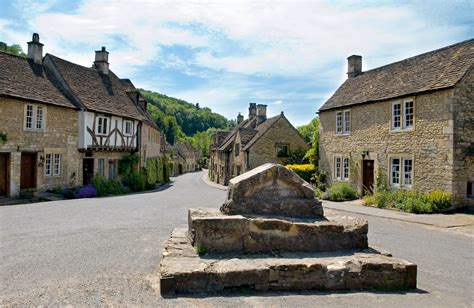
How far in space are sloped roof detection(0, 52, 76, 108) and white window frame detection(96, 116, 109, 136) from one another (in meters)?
2.44

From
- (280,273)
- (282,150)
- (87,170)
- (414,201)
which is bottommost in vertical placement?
(280,273)

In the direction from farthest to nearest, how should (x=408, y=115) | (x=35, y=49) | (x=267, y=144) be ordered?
(x=267, y=144)
(x=35, y=49)
(x=408, y=115)

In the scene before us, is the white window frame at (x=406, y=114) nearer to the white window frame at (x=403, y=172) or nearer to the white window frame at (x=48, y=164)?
the white window frame at (x=403, y=172)

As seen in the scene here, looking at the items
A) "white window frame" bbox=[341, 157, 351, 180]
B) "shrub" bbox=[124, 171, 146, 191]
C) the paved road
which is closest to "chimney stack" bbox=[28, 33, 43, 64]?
"shrub" bbox=[124, 171, 146, 191]

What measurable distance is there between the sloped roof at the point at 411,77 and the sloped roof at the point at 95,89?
16.1 metres

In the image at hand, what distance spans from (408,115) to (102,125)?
2035 cm

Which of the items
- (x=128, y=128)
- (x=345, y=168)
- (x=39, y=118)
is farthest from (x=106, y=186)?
(x=345, y=168)

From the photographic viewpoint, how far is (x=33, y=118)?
19234mm

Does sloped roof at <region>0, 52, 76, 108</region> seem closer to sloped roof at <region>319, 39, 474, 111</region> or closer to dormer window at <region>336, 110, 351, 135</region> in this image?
dormer window at <region>336, 110, 351, 135</region>

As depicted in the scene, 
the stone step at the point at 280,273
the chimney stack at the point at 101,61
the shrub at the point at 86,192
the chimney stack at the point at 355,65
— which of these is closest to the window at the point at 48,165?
the shrub at the point at 86,192

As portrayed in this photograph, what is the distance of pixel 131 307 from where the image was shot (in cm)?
490

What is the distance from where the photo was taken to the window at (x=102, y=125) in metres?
23.8

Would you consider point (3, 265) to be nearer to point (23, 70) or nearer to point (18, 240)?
point (18, 240)

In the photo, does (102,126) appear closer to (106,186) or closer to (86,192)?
(106,186)
